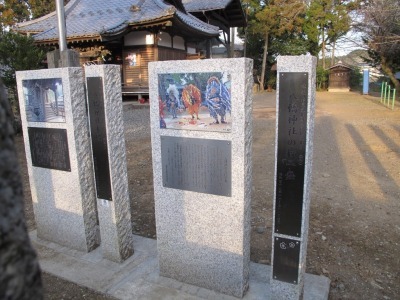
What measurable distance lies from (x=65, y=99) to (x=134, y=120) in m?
9.50

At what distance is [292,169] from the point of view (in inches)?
93.2

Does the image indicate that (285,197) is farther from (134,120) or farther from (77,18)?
(77,18)

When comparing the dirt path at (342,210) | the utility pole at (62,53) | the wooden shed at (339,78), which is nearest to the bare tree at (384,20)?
the dirt path at (342,210)

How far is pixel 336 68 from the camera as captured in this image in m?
29.6

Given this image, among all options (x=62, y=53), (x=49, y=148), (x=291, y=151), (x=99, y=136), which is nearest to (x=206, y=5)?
(x=62, y=53)

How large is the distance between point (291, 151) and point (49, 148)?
2.49m

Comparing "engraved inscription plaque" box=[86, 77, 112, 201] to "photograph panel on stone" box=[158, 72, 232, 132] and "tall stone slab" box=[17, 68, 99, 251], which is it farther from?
"photograph panel on stone" box=[158, 72, 232, 132]

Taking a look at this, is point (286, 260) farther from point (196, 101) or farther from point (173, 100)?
point (173, 100)

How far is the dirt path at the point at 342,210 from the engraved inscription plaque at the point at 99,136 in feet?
3.04

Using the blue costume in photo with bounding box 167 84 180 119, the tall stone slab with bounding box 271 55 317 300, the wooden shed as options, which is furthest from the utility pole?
the wooden shed

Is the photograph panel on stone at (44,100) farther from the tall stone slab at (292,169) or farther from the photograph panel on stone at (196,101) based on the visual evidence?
the tall stone slab at (292,169)

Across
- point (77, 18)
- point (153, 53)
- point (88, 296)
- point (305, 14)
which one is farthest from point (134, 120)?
point (305, 14)

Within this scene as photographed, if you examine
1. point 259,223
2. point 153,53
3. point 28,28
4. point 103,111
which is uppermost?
point 28,28

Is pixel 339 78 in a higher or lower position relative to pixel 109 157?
higher
